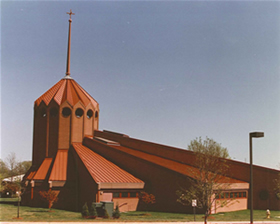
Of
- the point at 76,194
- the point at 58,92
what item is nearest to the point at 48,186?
the point at 76,194

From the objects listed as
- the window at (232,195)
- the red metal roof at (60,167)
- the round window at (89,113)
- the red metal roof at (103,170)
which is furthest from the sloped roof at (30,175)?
the window at (232,195)

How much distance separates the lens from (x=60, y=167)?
137 ft

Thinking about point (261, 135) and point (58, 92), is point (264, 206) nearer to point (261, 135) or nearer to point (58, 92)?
point (261, 135)

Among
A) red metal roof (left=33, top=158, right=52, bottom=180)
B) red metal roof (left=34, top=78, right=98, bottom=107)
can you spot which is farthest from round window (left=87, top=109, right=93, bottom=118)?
red metal roof (left=33, top=158, right=52, bottom=180)

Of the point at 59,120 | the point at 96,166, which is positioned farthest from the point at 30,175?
the point at 96,166

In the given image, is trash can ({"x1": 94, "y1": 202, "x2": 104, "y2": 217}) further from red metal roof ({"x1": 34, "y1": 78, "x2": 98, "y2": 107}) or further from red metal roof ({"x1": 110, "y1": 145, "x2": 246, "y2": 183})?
red metal roof ({"x1": 34, "y1": 78, "x2": 98, "y2": 107})

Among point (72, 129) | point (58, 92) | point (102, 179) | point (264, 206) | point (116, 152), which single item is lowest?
point (264, 206)

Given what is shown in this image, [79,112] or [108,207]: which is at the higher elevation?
[79,112]

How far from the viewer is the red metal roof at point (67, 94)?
47322mm

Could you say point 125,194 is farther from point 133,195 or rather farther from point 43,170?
point 43,170

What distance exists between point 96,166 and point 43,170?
27.4 ft

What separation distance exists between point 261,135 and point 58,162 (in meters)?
27.0

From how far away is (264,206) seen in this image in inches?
1522

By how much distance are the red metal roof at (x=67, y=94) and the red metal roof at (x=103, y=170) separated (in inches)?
315
